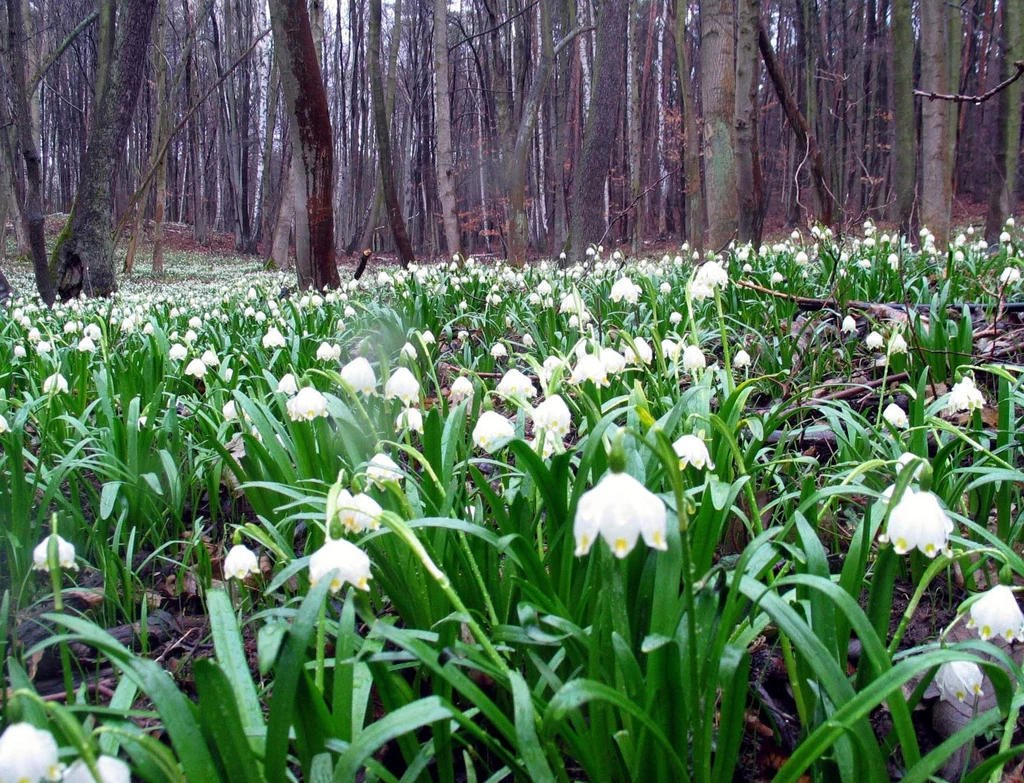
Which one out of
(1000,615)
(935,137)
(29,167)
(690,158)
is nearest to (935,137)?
(935,137)

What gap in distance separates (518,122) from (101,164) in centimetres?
1425

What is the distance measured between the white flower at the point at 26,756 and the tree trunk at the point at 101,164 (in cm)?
858

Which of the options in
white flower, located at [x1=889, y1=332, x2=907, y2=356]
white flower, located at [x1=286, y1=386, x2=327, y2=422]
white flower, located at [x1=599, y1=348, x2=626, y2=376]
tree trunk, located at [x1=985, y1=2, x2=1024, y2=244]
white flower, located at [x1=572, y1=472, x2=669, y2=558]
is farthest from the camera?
tree trunk, located at [x1=985, y1=2, x2=1024, y2=244]

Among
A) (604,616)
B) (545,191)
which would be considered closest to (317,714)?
(604,616)

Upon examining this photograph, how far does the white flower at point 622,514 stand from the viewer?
0.82 m

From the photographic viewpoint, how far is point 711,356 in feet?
11.7

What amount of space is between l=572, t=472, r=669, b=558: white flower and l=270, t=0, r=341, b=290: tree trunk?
636 centimetres

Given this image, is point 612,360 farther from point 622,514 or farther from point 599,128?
point 599,128

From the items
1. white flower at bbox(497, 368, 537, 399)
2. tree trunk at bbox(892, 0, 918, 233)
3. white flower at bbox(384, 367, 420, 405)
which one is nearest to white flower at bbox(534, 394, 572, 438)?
white flower at bbox(497, 368, 537, 399)

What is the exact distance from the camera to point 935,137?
7082mm

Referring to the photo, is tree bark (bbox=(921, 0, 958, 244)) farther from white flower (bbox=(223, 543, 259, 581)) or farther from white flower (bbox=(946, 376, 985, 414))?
white flower (bbox=(223, 543, 259, 581))

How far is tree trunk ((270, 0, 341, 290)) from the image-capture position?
23.0ft

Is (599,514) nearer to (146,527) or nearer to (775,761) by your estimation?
(775,761)

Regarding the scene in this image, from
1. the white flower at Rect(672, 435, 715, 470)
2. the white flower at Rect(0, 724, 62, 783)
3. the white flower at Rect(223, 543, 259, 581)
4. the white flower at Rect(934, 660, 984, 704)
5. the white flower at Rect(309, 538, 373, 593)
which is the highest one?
the white flower at Rect(672, 435, 715, 470)
